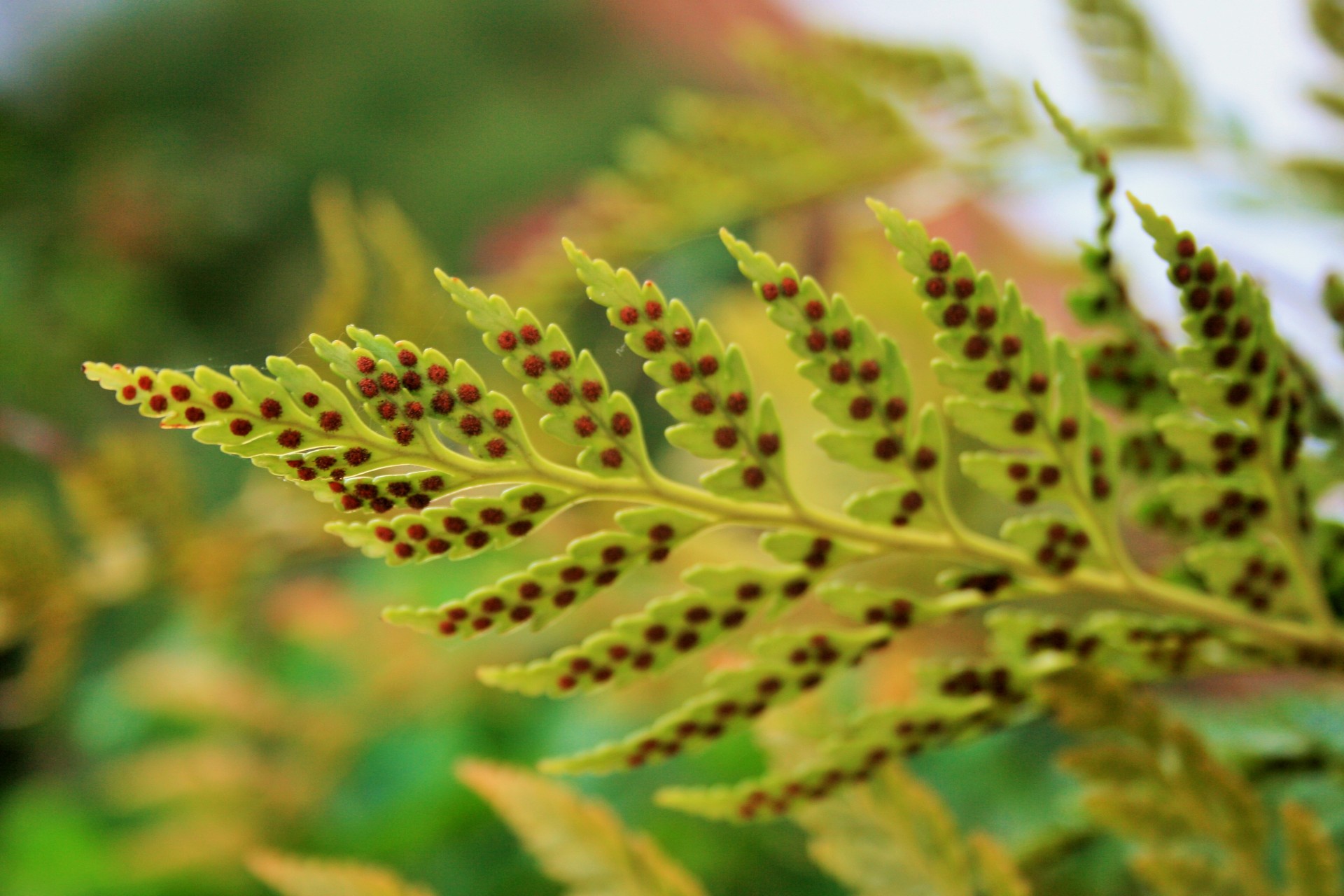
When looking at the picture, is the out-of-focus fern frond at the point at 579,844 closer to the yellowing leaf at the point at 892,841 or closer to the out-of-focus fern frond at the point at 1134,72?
the yellowing leaf at the point at 892,841

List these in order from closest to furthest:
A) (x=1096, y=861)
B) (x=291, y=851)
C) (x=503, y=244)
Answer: (x=1096, y=861), (x=291, y=851), (x=503, y=244)

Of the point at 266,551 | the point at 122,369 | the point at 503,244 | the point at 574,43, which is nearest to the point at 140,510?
the point at 266,551

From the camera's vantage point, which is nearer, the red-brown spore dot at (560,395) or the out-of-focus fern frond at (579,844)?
the red-brown spore dot at (560,395)

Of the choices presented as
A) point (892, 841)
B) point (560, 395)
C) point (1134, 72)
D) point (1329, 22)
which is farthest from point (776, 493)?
point (1134, 72)

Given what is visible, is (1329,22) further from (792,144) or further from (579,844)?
(579,844)

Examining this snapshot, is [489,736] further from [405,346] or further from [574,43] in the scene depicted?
[574,43]

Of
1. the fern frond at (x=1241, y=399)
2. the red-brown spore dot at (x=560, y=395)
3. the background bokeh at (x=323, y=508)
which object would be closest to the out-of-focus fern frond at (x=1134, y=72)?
the background bokeh at (x=323, y=508)

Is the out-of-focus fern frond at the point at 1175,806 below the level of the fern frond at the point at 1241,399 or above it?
below

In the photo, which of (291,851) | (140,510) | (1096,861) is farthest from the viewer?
(291,851)
